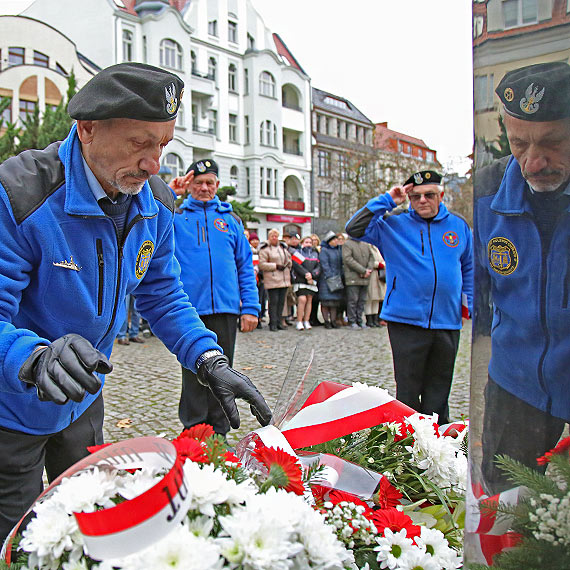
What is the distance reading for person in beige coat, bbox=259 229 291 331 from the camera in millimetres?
10766

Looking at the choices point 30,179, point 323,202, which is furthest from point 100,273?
point 323,202

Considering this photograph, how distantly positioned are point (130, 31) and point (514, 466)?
33.7m

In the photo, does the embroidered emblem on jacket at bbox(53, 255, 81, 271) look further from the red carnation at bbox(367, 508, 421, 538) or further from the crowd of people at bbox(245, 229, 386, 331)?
the crowd of people at bbox(245, 229, 386, 331)

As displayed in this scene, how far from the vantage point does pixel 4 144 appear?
37.6 feet

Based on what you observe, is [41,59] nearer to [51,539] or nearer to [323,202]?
[323,202]

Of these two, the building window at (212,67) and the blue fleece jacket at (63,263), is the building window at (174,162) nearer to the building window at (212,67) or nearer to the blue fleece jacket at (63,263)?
the building window at (212,67)

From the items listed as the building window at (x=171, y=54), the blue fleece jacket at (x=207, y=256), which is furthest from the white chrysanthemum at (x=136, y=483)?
the building window at (x=171, y=54)

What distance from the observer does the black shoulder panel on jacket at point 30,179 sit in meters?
1.65

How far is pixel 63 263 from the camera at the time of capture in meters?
1.73

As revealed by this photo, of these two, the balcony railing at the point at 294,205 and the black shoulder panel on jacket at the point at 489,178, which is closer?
the black shoulder panel on jacket at the point at 489,178

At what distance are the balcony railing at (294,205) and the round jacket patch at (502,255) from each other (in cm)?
3802

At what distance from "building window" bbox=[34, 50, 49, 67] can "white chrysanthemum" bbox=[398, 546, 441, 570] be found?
2803 cm

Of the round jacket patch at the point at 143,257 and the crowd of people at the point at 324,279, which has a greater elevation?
the round jacket patch at the point at 143,257

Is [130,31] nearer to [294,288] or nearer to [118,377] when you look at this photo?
[294,288]
